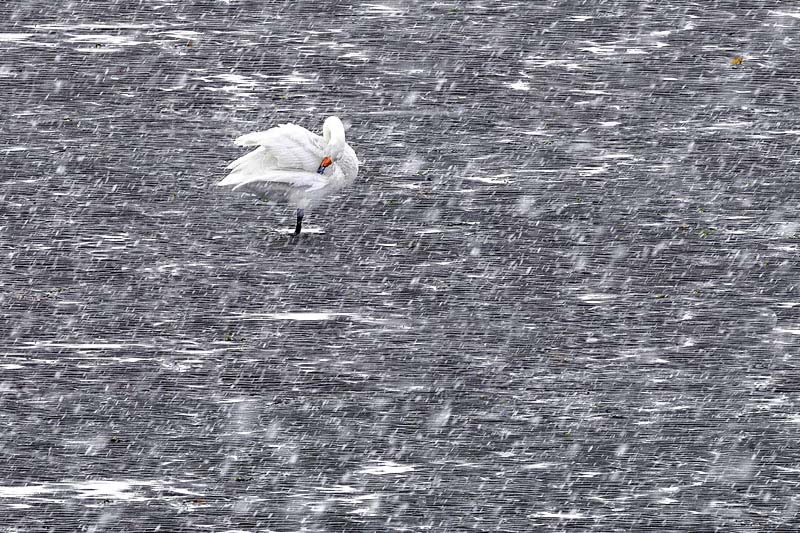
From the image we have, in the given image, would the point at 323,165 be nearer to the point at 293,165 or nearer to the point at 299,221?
the point at 293,165

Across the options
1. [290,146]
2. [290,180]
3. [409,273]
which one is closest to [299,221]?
[290,180]

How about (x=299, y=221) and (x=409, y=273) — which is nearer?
(x=409, y=273)

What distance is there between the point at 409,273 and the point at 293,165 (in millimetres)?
938

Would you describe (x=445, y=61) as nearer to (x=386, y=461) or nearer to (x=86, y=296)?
(x=86, y=296)

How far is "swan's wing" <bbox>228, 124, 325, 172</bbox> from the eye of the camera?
7605 mm

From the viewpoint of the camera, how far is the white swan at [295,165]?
7.63m

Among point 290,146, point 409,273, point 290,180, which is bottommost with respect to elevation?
point 409,273

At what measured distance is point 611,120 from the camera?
8820 mm

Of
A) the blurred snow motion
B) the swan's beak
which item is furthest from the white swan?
the blurred snow motion

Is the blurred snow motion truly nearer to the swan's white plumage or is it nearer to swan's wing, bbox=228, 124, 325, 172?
the swan's white plumage

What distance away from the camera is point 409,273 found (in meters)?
7.16

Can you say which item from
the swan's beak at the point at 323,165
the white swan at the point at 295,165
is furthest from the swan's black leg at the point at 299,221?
the swan's beak at the point at 323,165

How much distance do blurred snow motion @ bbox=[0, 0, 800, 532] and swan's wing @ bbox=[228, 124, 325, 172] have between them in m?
0.36

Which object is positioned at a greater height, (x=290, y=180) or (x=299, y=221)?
(x=290, y=180)
